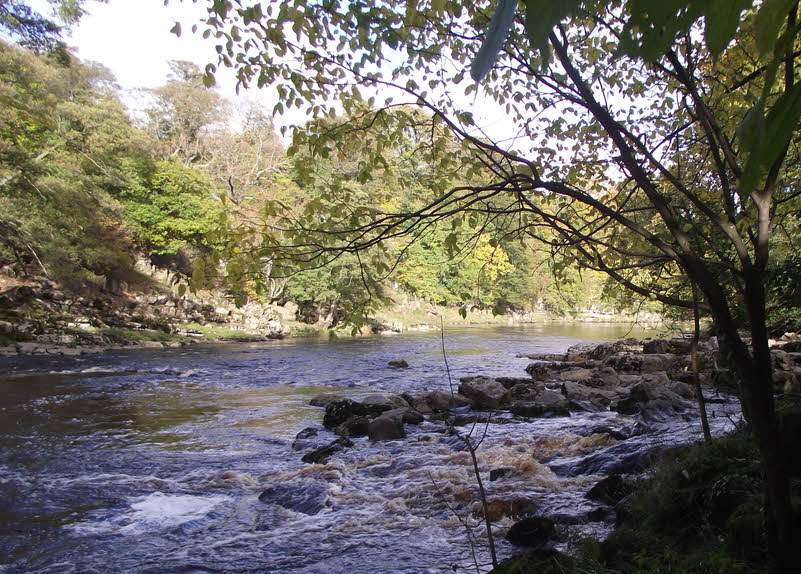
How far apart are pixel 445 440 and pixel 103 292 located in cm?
2399

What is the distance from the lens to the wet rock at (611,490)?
Result: 554cm

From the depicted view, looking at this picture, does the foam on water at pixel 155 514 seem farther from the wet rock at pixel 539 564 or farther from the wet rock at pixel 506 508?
the wet rock at pixel 539 564

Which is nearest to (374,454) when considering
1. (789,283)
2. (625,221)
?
(789,283)

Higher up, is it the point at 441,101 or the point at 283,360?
the point at 441,101

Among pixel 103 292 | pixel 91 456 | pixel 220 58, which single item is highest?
pixel 220 58

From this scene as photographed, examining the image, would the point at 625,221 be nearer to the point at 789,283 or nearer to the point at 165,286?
the point at 789,283

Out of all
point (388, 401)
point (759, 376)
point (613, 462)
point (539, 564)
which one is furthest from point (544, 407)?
point (759, 376)

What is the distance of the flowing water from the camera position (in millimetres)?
5008

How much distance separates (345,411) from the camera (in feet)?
33.4

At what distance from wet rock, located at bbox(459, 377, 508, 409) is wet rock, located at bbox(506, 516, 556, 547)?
6.39 metres

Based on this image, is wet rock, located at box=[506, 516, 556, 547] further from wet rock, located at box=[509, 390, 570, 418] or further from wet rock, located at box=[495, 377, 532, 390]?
wet rock, located at box=[495, 377, 532, 390]

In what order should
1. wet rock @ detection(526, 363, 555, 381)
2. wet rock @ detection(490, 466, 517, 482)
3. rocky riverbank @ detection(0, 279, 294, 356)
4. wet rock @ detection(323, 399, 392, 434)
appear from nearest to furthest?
wet rock @ detection(490, 466, 517, 482) < wet rock @ detection(323, 399, 392, 434) < wet rock @ detection(526, 363, 555, 381) < rocky riverbank @ detection(0, 279, 294, 356)

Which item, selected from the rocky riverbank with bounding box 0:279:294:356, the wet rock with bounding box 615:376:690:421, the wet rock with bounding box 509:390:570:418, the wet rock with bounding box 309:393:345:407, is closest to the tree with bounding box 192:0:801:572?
the wet rock with bounding box 615:376:690:421

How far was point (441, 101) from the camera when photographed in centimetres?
451
